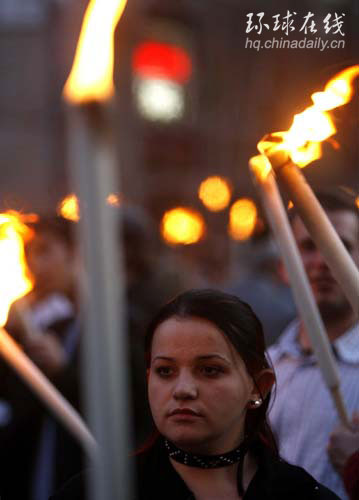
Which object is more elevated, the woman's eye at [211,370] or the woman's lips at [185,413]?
the woman's eye at [211,370]

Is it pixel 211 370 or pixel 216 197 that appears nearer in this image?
pixel 211 370

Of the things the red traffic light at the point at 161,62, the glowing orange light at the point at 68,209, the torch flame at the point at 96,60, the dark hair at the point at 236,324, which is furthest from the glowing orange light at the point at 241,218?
the red traffic light at the point at 161,62

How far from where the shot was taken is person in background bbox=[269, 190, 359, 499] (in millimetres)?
1734

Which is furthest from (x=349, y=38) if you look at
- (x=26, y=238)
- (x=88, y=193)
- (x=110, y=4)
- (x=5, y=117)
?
(x=5, y=117)

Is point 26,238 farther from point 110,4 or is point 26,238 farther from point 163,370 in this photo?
point 110,4

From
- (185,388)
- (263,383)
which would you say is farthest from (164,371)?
(263,383)

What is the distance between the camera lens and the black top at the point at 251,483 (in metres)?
1.29

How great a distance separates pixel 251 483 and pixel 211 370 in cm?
16

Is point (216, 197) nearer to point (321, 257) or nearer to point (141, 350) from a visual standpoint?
point (141, 350)

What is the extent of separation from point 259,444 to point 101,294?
68 centimetres

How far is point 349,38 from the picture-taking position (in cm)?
236

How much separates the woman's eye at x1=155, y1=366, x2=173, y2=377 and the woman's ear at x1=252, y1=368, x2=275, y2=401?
0.13 metres

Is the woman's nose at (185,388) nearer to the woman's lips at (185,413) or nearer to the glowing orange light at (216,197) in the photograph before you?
the woman's lips at (185,413)

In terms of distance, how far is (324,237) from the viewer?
1217mm
